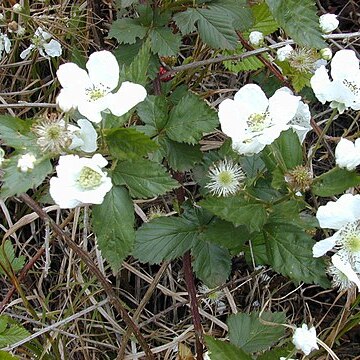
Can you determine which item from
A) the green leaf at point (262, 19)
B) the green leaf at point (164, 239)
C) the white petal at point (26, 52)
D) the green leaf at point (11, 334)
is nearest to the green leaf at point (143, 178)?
the green leaf at point (164, 239)

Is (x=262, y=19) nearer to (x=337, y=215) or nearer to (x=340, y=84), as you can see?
(x=340, y=84)

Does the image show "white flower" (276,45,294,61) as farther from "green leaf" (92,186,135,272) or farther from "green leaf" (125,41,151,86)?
"green leaf" (92,186,135,272)

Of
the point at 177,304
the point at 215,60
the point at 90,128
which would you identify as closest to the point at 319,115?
the point at 215,60

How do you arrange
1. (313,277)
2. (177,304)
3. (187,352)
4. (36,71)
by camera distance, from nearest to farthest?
(313,277) → (187,352) → (177,304) → (36,71)

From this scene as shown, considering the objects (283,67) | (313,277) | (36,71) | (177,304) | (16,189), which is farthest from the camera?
(36,71)

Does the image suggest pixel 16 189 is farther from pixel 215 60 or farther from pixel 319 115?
pixel 319 115

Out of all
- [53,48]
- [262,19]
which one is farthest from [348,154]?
[53,48]

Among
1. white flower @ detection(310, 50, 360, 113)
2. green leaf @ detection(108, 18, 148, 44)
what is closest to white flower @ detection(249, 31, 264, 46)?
green leaf @ detection(108, 18, 148, 44)
